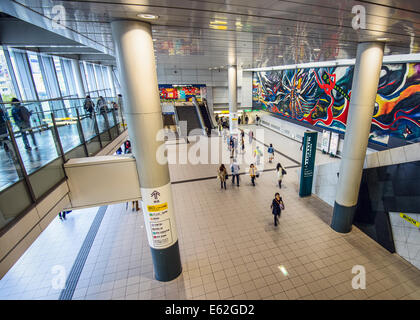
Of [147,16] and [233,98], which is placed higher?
[147,16]

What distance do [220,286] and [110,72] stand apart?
25928mm

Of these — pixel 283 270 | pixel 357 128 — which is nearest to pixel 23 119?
pixel 283 270

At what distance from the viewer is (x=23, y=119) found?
3.67m

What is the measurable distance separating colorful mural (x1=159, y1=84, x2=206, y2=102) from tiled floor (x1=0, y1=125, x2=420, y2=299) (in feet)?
62.1

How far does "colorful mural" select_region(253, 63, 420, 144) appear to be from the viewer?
842 cm

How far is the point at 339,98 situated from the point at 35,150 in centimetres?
1377

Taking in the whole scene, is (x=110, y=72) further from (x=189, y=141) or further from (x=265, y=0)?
(x=265, y=0)

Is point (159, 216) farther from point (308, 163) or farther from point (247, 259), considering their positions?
point (308, 163)

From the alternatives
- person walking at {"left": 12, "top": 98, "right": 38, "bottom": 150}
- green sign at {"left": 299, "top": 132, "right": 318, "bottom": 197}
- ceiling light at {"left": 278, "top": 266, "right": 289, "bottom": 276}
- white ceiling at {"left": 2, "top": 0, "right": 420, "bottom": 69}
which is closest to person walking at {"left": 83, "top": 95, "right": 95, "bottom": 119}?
white ceiling at {"left": 2, "top": 0, "right": 420, "bottom": 69}

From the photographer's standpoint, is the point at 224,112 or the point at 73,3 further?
the point at 224,112

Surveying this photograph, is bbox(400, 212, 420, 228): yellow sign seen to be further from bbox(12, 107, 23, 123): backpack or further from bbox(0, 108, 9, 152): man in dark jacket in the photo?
bbox(12, 107, 23, 123): backpack

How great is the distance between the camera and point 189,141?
1848 centimetres
